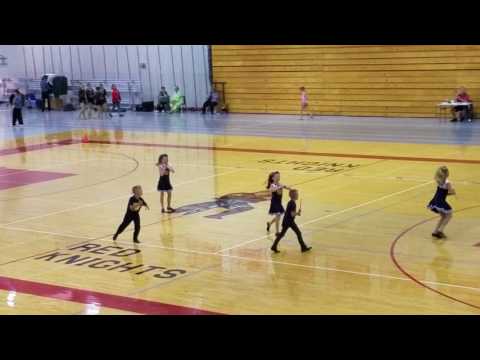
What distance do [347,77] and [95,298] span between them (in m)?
31.6

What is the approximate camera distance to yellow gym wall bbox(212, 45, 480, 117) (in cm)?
3991

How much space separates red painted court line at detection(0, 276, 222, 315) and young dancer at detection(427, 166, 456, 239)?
652 centimetres

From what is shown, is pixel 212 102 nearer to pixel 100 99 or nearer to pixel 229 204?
pixel 100 99

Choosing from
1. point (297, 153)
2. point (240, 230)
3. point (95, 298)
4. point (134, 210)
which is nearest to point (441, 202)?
point (240, 230)

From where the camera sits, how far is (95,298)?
13477 mm

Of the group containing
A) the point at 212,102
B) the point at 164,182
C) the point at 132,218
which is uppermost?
the point at 212,102

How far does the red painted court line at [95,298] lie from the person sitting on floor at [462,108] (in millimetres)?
28378

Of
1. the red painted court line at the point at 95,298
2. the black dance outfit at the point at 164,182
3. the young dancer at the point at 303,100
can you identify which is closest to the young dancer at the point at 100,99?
the young dancer at the point at 303,100

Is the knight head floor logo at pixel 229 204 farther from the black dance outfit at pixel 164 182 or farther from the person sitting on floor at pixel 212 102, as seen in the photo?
the person sitting on floor at pixel 212 102
